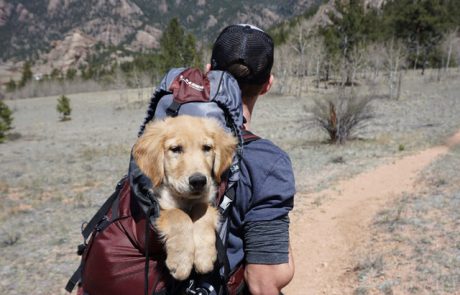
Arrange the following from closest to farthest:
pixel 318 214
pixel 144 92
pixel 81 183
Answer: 1. pixel 318 214
2. pixel 81 183
3. pixel 144 92

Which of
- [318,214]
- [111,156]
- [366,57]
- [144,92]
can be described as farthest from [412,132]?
[144,92]

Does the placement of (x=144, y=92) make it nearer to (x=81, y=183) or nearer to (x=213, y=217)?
(x=81, y=183)

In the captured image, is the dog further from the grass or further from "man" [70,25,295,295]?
the grass

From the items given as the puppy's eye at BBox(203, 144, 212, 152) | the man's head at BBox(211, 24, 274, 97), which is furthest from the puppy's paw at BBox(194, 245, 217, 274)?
the man's head at BBox(211, 24, 274, 97)

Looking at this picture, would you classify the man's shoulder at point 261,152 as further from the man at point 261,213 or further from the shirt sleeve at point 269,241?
the shirt sleeve at point 269,241

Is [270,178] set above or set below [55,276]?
above

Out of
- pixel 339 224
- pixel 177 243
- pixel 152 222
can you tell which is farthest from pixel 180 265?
pixel 339 224

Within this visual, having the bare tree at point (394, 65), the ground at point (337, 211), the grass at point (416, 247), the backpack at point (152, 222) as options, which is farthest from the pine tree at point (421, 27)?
the backpack at point (152, 222)

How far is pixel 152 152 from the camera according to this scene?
2.20 meters

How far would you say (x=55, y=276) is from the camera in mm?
7027

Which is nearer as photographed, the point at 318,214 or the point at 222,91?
the point at 222,91

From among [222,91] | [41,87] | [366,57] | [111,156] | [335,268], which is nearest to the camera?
[222,91]

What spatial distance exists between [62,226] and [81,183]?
16.7ft

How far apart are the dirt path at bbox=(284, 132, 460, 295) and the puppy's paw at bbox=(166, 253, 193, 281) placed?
4.74 m
